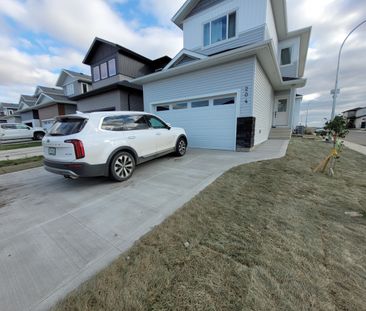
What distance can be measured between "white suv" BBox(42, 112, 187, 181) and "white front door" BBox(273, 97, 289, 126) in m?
12.7

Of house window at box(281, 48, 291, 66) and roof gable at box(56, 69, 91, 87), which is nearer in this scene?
house window at box(281, 48, 291, 66)

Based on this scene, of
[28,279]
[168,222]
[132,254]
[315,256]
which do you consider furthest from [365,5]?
[28,279]

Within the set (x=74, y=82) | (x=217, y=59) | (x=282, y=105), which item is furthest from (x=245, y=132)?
(x=74, y=82)

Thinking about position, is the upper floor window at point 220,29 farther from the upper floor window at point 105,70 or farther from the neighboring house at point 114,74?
the upper floor window at point 105,70

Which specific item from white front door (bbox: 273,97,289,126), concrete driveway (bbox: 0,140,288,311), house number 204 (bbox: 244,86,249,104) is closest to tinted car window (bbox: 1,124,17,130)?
concrete driveway (bbox: 0,140,288,311)

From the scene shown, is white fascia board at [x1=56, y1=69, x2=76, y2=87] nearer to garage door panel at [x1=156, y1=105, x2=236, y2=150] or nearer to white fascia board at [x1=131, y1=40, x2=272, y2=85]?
white fascia board at [x1=131, y1=40, x2=272, y2=85]

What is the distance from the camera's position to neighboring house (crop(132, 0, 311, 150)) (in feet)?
22.6

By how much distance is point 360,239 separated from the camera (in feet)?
6.79

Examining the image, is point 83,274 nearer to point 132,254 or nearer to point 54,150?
point 132,254

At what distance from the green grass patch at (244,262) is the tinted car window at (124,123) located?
2645 mm

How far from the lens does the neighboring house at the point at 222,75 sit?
6875mm

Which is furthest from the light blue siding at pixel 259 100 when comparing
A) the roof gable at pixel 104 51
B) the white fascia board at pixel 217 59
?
the roof gable at pixel 104 51

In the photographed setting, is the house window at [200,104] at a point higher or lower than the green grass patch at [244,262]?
higher

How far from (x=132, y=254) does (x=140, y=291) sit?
48cm
